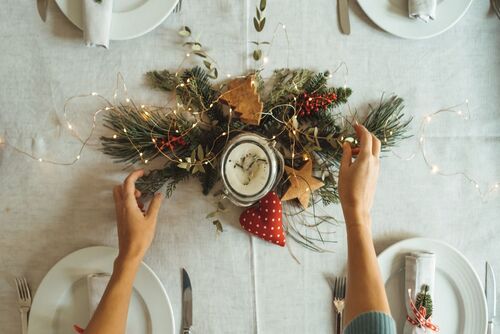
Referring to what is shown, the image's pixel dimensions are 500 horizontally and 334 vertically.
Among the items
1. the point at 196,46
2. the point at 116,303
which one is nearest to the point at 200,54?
the point at 196,46

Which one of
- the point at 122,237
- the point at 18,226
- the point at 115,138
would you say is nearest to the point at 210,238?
the point at 122,237

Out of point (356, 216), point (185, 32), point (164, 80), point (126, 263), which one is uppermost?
point (185, 32)

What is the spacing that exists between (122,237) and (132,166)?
0.58 ft

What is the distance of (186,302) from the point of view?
101 cm

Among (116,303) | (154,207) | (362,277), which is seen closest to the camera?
(362,277)

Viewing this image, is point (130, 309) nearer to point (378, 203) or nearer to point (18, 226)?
point (18, 226)

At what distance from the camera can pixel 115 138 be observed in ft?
3.23

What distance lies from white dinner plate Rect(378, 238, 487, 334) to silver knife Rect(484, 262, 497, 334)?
26 mm

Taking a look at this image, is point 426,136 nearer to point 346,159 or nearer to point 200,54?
point 346,159

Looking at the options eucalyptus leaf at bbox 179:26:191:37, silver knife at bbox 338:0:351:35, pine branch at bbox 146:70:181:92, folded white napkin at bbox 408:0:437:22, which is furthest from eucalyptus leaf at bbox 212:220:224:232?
folded white napkin at bbox 408:0:437:22

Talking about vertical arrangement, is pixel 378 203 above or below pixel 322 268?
above

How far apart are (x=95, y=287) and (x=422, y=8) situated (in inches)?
38.8

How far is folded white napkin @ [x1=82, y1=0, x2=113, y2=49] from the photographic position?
0.92 metres

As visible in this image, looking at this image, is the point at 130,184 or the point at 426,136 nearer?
the point at 130,184
